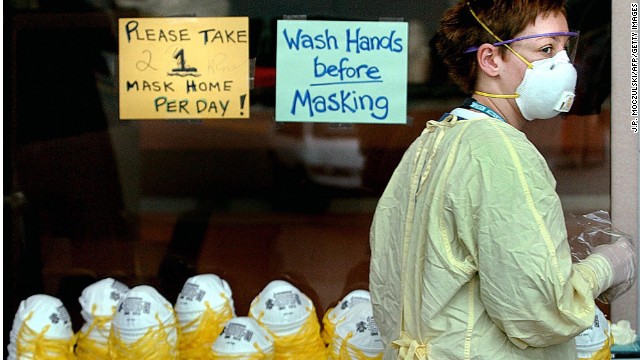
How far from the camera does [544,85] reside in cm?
224

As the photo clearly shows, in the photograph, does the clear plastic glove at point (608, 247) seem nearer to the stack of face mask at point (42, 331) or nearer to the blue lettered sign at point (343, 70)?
the blue lettered sign at point (343, 70)

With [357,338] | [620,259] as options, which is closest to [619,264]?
[620,259]

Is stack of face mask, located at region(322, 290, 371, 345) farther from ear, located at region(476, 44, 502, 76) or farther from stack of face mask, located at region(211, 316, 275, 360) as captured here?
ear, located at region(476, 44, 502, 76)

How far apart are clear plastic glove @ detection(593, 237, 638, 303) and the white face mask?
14.7 inches

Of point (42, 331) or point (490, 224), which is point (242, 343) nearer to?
point (42, 331)

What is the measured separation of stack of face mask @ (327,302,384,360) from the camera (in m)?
3.53

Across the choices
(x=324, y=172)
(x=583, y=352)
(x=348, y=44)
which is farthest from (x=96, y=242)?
(x=583, y=352)

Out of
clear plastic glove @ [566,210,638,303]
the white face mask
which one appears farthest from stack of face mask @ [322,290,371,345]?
the white face mask

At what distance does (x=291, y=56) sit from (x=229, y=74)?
27 centimetres

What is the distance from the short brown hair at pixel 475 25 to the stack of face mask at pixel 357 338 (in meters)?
1.39

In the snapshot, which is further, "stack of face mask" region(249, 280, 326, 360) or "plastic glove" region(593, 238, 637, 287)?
"stack of face mask" region(249, 280, 326, 360)

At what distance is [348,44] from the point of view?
381 centimetres

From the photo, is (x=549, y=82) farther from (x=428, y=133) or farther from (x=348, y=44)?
(x=348, y=44)

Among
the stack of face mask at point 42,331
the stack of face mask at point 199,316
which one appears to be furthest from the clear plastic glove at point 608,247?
the stack of face mask at point 42,331
